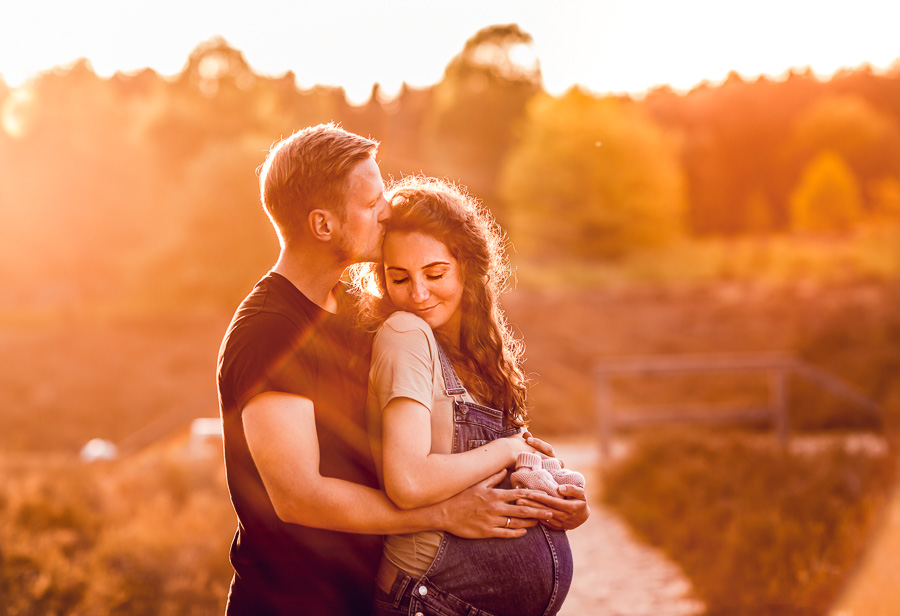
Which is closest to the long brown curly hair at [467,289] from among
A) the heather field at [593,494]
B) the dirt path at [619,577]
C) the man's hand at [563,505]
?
the man's hand at [563,505]

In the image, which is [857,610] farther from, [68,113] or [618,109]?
[68,113]

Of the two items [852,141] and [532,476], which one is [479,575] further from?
[852,141]

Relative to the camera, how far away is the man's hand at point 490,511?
77.1 inches

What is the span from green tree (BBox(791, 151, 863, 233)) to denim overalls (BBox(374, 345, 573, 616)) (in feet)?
109

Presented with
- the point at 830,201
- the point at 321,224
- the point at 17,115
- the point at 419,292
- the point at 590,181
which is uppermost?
the point at 17,115

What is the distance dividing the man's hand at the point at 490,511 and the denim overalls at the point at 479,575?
0.04 meters

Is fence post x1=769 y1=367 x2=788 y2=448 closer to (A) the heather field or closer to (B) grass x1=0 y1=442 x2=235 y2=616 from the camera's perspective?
(A) the heather field

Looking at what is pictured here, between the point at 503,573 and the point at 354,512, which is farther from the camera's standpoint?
the point at 503,573

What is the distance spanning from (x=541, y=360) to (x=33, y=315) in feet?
51.1

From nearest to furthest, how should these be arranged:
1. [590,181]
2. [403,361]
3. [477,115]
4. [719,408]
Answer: [403,361]
[719,408]
[477,115]
[590,181]

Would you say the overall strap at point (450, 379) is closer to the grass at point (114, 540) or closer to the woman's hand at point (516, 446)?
the woman's hand at point (516, 446)

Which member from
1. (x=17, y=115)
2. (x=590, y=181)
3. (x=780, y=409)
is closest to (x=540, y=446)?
(x=780, y=409)

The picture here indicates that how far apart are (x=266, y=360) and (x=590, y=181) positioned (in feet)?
90.2

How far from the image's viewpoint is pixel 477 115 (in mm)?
24781
